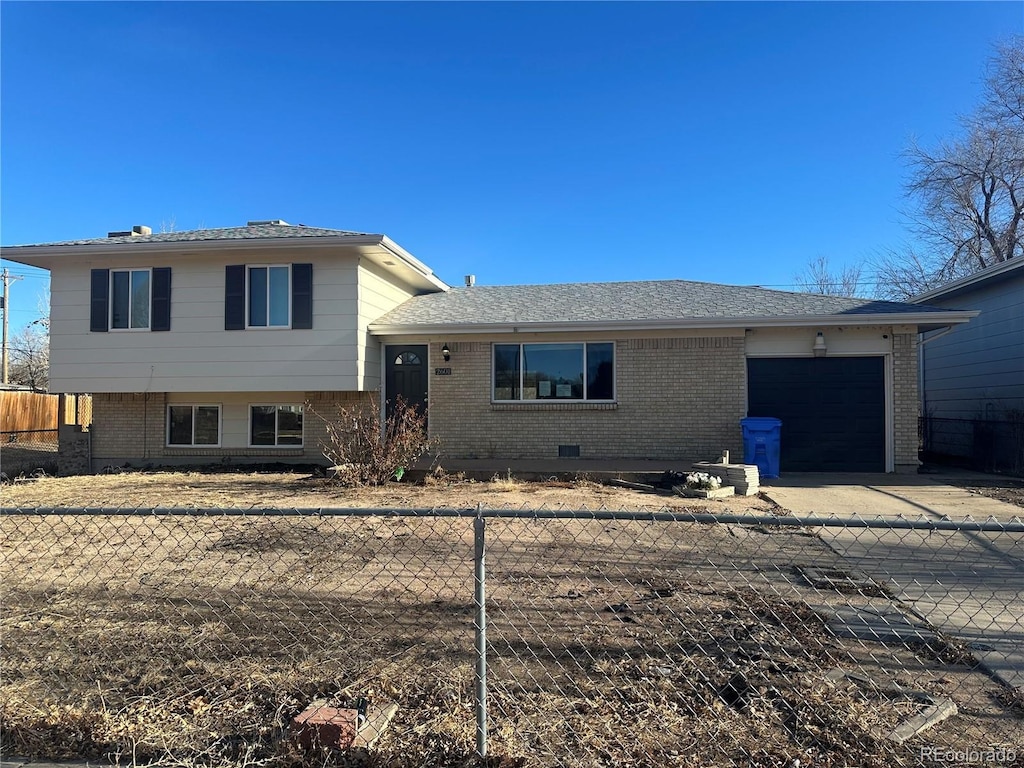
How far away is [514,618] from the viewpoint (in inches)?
173

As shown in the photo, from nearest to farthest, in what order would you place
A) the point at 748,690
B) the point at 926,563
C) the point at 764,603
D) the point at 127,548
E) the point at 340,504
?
1. the point at 748,690
2. the point at 764,603
3. the point at 926,563
4. the point at 127,548
5. the point at 340,504

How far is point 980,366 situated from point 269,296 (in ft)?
54.5

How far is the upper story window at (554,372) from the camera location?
13.2 meters

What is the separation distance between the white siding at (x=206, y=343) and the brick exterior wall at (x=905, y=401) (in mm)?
10593

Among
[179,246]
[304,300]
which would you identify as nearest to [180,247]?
[179,246]

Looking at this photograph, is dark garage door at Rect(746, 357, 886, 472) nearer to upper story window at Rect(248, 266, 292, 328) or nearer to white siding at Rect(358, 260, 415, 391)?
white siding at Rect(358, 260, 415, 391)

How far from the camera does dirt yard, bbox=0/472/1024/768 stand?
291cm

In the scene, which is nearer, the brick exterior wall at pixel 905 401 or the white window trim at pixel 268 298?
the brick exterior wall at pixel 905 401

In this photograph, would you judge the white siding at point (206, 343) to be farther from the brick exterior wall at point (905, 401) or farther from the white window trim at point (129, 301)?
the brick exterior wall at point (905, 401)

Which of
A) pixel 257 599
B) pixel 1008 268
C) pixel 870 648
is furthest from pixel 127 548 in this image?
pixel 1008 268

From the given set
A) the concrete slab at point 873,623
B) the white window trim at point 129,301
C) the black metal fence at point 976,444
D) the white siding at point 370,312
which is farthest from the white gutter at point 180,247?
the black metal fence at point 976,444

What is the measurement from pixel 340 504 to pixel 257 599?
405cm

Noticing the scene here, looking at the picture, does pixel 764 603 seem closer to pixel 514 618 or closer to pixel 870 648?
pixel 870 648

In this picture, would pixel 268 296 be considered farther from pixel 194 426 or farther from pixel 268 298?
pixel 194 426
